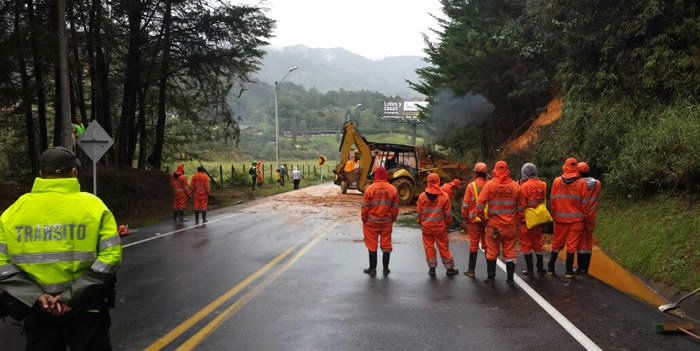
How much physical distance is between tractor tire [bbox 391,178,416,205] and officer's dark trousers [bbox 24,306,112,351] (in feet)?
64.6

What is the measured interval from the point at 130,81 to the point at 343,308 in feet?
63.1

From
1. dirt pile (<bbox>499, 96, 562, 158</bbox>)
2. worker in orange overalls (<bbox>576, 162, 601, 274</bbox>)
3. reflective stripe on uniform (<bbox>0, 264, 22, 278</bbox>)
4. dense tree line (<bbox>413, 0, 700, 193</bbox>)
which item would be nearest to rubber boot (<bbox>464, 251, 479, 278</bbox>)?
worker in orange overalls (<bbox>576, 162, 601, 274</bbox>)

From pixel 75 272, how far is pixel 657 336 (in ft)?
17.3

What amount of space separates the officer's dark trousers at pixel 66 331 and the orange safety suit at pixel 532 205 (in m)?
6.77

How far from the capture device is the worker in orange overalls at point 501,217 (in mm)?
8133

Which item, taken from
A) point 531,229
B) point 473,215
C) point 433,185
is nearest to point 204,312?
point 433,185

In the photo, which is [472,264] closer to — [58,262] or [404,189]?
[58,262]

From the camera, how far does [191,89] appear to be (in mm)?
25562

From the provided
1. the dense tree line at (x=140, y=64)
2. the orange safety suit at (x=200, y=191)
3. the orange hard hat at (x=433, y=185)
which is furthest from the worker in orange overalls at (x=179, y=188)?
the orange hard hat at (x=433, y=185)

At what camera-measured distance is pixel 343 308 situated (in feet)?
21.6

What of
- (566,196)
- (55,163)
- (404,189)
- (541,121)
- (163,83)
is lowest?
(404,189)

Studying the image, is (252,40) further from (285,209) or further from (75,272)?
(75,272)

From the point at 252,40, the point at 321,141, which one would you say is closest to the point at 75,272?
the point at 252,40

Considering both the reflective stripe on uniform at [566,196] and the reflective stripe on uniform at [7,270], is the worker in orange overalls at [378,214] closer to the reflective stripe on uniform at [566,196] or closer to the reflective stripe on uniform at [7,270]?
the reflective stripe on uniform at [566,196]
